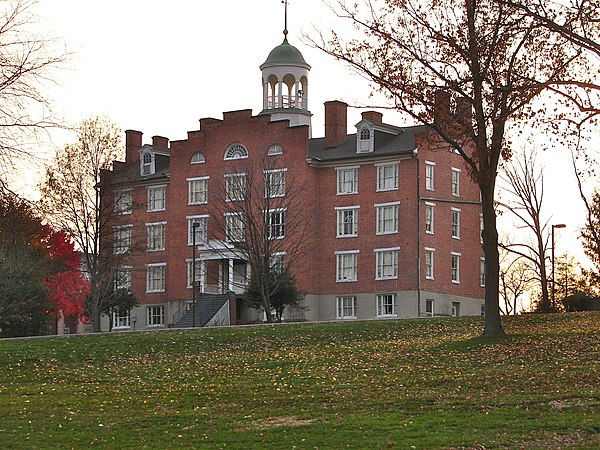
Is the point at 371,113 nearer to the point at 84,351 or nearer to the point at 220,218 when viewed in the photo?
the point at 220,218

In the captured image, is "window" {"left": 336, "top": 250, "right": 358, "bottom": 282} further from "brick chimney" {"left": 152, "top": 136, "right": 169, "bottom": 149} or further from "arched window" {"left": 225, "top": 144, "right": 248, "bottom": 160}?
"brick chimney" {"left": 152, "top": 136, "right": 169, "bottom": 149}

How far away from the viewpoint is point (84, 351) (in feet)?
133

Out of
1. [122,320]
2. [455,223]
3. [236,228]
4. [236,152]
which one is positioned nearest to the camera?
[236,228]

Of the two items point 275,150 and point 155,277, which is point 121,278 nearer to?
point 155,277

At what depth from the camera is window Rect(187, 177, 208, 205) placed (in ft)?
246

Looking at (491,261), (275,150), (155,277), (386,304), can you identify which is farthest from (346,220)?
(491,261)

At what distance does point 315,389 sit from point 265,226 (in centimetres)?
3764

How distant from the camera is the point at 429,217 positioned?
69250mm

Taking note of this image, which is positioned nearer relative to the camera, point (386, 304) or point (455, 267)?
point (386, 304)

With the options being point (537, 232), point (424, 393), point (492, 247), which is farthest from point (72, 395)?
point (537, 232)

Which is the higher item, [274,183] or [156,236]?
[274,183]

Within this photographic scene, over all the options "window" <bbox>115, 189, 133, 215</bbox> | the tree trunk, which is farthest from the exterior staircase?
the tree trunk

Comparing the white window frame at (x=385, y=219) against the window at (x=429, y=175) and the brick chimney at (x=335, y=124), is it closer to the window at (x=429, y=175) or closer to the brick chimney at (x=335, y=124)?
the window at (x=429, y=175)

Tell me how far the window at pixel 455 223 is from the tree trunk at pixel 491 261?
34.2 m
